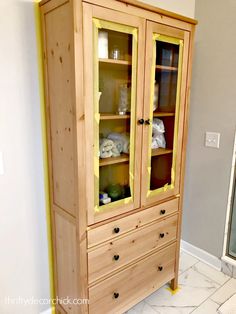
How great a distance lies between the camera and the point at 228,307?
1777 millimetres

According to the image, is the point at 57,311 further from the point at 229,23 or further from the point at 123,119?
the point at 229,23

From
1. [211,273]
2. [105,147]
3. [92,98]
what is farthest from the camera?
[211,273]

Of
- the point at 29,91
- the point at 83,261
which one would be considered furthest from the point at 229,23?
the point at 83,261

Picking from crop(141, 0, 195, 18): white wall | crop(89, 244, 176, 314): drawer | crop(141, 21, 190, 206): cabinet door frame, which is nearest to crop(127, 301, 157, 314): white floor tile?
crop(89, 244, 176, 314): drawer

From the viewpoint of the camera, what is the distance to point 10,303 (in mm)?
1475

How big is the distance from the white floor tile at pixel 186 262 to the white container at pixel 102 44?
6.20ft

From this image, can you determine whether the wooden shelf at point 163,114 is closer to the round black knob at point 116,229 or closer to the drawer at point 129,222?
the drawer at point 129,222

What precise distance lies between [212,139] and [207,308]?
1.27 m

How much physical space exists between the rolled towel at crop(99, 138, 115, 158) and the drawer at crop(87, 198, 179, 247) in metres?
0.38

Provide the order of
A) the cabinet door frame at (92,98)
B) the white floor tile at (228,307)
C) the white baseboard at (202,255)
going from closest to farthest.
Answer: the cabinet door frame at (92,98) < the white floor tile at (228,307) < the white baseboard at (202,255)

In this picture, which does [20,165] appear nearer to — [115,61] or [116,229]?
[116,229]

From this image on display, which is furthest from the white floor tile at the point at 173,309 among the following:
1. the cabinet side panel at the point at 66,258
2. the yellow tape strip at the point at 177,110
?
the yellow tape strip at the point at 177,110

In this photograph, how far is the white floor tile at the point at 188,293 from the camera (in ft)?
6.00

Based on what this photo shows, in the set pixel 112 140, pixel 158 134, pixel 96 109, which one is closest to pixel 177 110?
pixel 158 134
